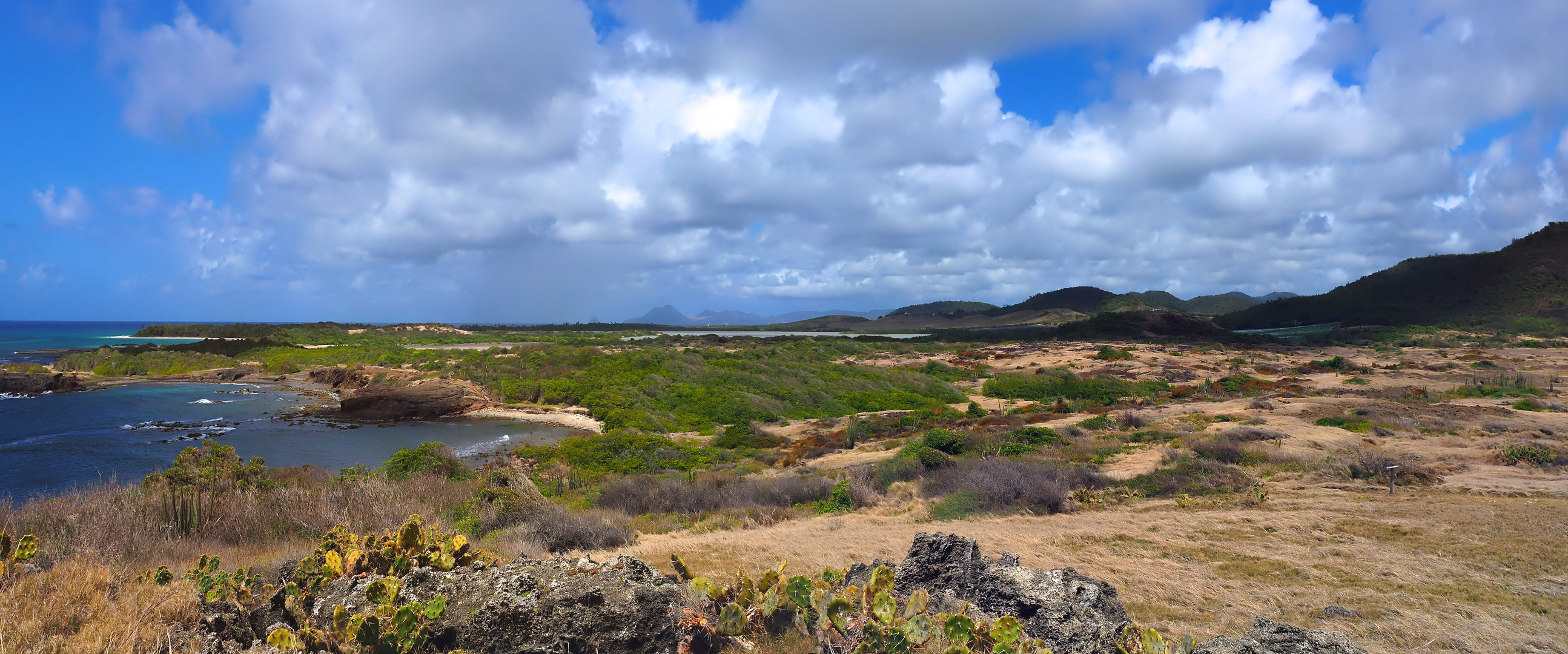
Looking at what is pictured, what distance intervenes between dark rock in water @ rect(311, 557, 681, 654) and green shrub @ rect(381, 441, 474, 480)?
11.6m

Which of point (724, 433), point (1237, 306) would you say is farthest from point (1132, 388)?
point (1237, 306)

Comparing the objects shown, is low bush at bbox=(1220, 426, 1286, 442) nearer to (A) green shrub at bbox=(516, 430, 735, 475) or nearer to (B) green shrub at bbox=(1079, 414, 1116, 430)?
(B) green shrub at bbox=(1079, 414, 1116, 430)

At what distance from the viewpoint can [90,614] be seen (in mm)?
3863

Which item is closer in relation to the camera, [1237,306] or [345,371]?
[345,371]

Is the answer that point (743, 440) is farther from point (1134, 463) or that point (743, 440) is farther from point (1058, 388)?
point (1058, 388)

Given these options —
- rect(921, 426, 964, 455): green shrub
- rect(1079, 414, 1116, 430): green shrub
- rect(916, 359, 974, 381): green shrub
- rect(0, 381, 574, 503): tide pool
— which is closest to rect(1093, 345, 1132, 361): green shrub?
rect(916, 359, 974, 381): green shrub

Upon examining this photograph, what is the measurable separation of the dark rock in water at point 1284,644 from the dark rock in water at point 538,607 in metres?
4.02

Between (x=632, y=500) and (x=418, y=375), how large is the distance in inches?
1279

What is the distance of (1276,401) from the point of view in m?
24.4

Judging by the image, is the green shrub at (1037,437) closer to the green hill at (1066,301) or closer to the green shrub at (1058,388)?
the green shrub at (1058,388)

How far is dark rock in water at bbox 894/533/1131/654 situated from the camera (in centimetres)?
506

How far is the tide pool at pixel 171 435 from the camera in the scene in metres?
19.8

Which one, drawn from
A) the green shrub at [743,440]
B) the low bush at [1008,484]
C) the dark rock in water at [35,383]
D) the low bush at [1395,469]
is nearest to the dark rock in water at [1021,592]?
the low bush at [1008,484]

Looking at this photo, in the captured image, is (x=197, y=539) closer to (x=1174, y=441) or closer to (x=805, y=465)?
(x=805, y=465)
